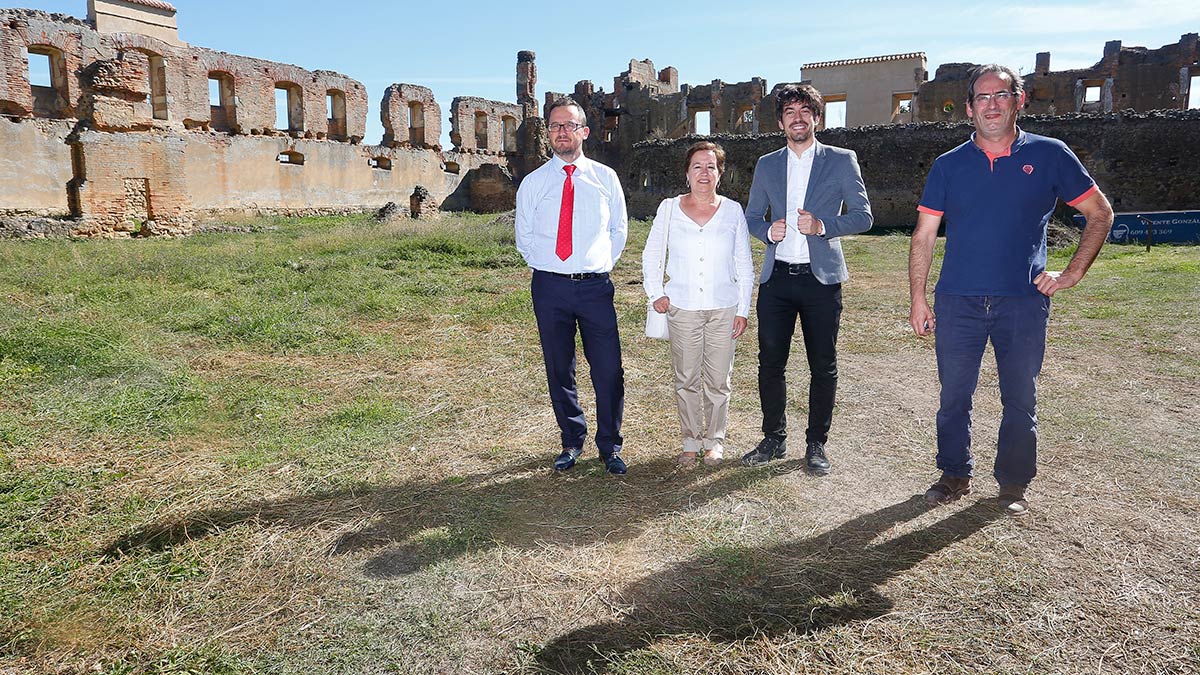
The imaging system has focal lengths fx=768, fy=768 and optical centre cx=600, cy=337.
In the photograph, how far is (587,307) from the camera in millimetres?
4141

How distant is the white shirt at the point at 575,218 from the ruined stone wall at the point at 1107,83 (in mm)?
26873

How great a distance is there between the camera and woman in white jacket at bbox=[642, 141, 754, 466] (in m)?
4.12

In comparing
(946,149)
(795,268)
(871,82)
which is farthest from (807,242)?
(871,82)

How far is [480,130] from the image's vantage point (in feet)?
113

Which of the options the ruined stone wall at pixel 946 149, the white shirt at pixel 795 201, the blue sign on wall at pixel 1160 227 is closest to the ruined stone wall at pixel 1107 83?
the ruined stone wall at pixel 946 149

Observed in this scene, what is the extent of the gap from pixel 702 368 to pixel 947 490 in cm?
139

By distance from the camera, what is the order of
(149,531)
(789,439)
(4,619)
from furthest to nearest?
(789,439) < (149,531) < (4,619)

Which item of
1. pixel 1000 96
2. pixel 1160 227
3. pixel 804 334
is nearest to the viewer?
pixel 1000 96

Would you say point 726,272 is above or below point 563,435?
above

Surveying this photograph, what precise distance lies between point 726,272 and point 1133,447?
102 inches

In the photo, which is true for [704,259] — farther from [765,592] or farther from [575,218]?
[765,592]

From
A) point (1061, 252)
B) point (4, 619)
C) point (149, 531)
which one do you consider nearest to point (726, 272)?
point (149, 531)

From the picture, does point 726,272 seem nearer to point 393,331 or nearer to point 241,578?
point 241,578

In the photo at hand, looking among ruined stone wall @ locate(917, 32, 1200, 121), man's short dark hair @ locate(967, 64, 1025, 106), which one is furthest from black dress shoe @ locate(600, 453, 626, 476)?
ruined stone wall @ locate(917, 32, 1200, 121)
